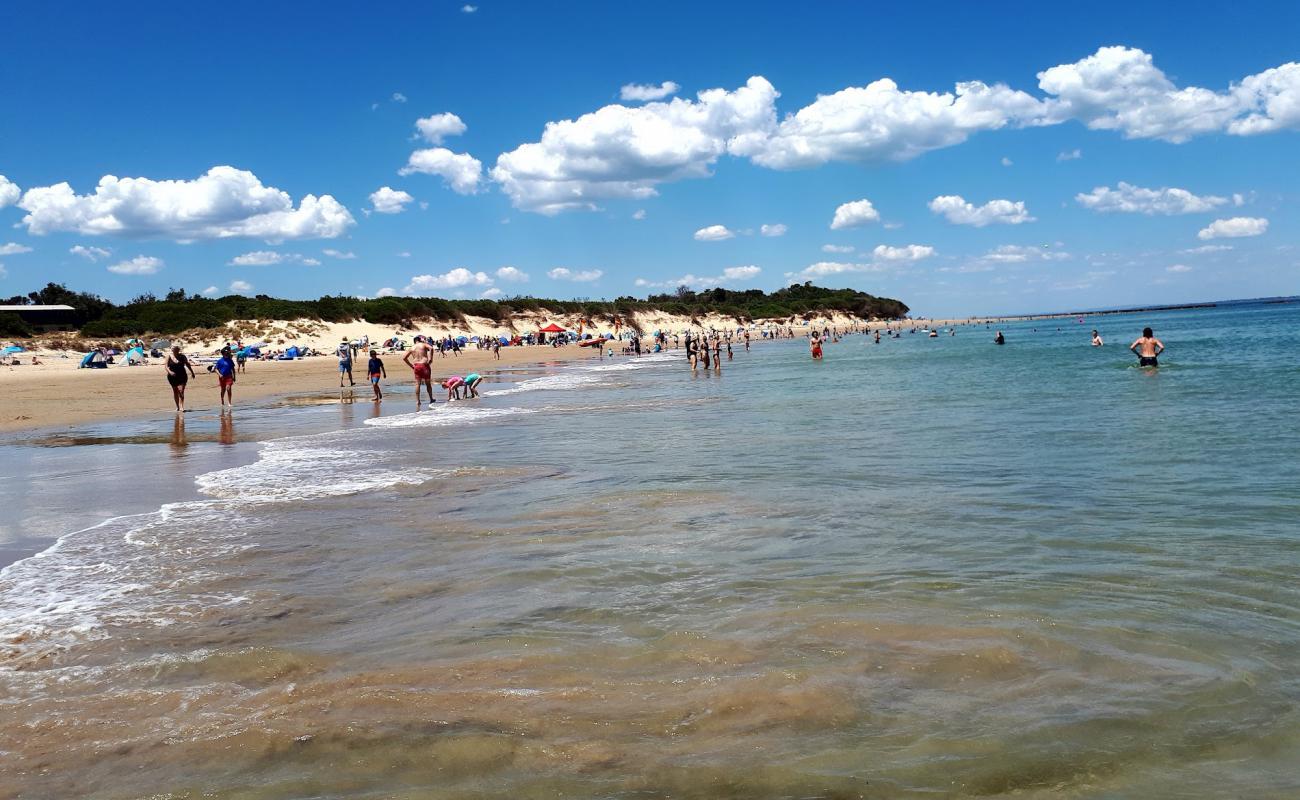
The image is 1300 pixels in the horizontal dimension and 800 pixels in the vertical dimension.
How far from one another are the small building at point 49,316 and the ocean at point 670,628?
239ft

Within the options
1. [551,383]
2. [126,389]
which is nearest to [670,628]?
[551,383]

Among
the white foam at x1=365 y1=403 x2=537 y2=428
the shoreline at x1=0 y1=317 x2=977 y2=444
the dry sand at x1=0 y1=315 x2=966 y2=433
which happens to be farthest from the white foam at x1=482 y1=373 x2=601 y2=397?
the white foam at x1=365 y1=403 x2=537 y2=428

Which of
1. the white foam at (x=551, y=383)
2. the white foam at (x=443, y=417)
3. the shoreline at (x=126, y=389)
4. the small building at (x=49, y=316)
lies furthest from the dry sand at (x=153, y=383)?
the small building at (x=49, y=316)

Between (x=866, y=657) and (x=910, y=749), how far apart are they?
0.99 m

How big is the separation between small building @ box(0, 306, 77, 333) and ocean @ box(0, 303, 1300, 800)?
73.0 meters

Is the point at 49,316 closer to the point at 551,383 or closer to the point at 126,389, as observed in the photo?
the point at 126,389

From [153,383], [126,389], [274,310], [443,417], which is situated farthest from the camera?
[274,310]

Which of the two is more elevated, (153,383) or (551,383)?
(153,383)

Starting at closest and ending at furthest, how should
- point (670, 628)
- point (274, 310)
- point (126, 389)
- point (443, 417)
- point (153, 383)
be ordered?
point (670, 628), point (443, 417), point (126, 389), point (153, 383), point (274, 310)

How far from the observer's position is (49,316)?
242 ft

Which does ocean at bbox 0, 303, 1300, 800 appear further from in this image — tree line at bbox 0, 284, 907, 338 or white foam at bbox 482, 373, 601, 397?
tree line at bbox 0, 284, 907, 338

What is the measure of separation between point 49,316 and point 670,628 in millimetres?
86416

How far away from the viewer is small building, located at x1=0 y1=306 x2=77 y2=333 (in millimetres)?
70938

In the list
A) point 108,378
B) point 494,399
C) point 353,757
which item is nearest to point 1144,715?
point 353,757
